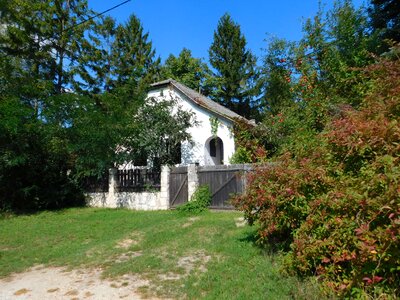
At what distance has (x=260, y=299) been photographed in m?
3.94

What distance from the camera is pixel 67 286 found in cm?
509

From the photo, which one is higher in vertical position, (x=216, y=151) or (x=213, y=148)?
(x=213, y=148)

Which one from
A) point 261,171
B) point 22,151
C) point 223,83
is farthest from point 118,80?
point 261,171

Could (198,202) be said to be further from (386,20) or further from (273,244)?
(386,20)

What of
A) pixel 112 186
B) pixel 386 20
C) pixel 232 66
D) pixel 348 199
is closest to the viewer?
pixel 348 199

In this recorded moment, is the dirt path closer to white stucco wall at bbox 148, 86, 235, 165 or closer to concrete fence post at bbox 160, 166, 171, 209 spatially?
concrete fence post at bbox 160, 166, 171, 209

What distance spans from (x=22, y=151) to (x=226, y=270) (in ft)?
36.4

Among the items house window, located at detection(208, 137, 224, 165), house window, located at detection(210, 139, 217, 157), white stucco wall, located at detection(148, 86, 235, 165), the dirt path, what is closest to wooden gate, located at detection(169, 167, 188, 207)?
white stucco wall, located at detection(148, 86, 235, 165)

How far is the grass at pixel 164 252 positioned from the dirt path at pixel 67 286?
0.82ft

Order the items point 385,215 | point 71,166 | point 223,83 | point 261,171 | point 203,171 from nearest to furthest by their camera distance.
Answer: point 385,215
point 261,171
point 203,171
point 71,166
point 223,83

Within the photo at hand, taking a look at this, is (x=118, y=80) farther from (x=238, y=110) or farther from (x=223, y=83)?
(x=238, y=110)

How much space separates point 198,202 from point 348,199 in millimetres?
8276

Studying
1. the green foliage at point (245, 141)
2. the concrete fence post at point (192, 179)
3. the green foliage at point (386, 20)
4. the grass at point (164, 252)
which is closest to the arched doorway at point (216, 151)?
the green foliage at point (245, 141)

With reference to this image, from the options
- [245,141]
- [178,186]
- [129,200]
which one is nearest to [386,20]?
[245,141]
